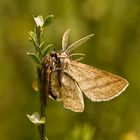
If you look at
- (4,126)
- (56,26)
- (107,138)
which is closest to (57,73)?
(107,138)

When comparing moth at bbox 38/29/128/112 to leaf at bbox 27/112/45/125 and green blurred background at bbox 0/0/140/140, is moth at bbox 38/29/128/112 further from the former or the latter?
green blurred background at bbox 0/0/140/140

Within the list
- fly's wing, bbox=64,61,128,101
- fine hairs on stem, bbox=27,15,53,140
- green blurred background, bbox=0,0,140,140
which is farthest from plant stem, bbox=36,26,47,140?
green blurred background, bbox=0,0,140,140

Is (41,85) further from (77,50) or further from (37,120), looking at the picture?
(77,50)

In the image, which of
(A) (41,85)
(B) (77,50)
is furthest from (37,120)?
(B) (77,50)

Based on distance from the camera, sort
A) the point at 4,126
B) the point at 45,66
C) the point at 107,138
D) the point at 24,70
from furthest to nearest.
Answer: the point at 24,70 → the point at 4,126 → the point at 107,138 → the point at 45,66

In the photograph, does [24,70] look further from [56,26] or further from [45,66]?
[45,66]

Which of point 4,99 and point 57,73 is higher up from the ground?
point 57,73
